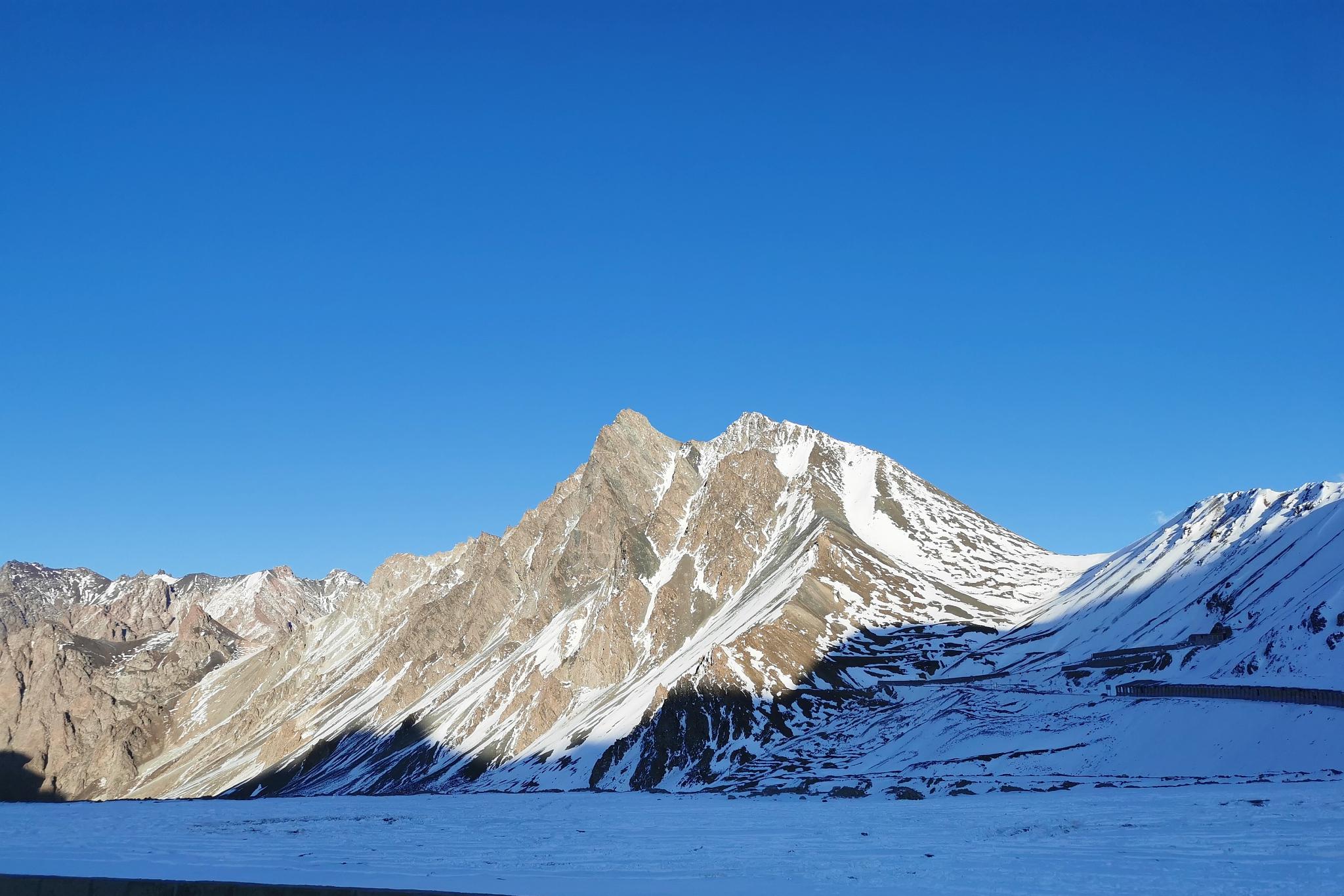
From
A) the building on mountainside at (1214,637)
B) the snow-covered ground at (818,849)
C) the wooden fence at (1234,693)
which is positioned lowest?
the snow-covered ground at (818,849)

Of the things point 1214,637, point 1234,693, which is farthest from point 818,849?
point 1214,637

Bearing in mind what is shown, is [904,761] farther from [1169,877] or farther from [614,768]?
[1169,877]

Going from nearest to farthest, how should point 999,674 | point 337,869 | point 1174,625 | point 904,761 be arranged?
point 337,869
point 904,761
point 1174,625
point 999,674

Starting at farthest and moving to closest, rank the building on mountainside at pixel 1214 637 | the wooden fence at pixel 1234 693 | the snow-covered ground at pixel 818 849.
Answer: the building on mountainside at pixel 1214 637 → the wooden fence at pixel 1234 693 → the snow-covered ground at pixel 818 849

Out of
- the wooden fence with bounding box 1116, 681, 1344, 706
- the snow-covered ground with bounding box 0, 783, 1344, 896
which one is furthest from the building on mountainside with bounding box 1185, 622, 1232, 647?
the snow-covered ground with bounding box 0, 783, 1344, 896

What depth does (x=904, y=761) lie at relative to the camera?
452 ft

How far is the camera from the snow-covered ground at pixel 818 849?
35.6 metres

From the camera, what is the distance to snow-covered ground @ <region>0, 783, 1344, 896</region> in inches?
1401

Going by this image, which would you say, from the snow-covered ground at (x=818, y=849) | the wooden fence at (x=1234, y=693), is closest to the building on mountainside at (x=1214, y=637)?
the wooden fence at (x=1234, y=693)

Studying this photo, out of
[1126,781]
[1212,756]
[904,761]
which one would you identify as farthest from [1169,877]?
[904,761]

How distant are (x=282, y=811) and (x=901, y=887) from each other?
12816 centimetres

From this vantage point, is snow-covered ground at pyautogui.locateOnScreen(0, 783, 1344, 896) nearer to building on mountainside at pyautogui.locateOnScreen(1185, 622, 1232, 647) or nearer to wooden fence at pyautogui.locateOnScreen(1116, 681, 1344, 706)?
wooden fence at pyautogui.locateOnScreen(1116, 681, 1344, 706)

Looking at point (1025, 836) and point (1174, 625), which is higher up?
point (1174, 625)

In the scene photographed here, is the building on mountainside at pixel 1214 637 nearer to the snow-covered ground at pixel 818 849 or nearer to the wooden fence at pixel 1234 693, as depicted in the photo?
the wooden fence at pixel 1234 693
